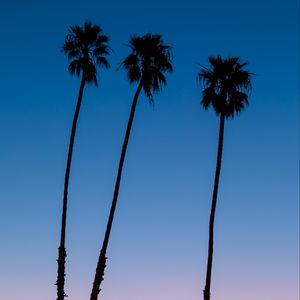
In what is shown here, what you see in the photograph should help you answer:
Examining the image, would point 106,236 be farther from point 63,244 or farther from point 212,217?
point 212,217

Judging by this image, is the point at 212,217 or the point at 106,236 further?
the point at 212,217

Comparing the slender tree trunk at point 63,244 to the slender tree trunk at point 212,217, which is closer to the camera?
the slender tree trunk at point 212,217

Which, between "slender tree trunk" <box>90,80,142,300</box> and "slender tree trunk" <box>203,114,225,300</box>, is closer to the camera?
"slender tree trunk" <box>203,114,225,300</box>

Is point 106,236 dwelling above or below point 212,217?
below

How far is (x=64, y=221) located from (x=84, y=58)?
11.5 metres

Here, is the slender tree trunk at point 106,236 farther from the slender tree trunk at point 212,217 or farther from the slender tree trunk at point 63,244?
→ the slender tree trunk at point 212,217

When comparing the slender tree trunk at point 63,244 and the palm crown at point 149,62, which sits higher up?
the palm crown at point 149,62

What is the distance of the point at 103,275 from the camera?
41.5 meters

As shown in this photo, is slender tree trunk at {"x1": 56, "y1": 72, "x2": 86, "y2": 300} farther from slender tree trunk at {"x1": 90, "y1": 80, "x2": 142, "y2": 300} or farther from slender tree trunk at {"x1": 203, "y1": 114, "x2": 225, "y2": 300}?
slender tree trunk at {"x1": 203, "y1": 114, "x2": 225, "y2": 300}

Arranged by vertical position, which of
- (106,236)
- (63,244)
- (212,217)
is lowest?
(63,244)

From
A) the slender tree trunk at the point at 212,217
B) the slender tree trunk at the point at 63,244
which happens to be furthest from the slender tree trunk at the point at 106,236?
the slender tree trunk at the point at 212,217

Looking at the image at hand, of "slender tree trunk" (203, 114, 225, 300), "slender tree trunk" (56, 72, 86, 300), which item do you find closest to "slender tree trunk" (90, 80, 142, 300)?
"slender tree trunk" (56, 72, 86, 300)

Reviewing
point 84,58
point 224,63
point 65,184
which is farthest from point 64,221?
point 224,63

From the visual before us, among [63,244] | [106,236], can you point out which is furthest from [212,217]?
[63,244]
